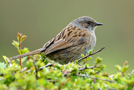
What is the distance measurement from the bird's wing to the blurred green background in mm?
4470

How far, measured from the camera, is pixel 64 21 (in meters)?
12.5

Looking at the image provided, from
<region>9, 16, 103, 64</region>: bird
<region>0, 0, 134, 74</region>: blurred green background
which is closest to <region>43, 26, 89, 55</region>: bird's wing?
<region>9, 16, 103, 64</region>: bird

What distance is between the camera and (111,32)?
37.7 feet

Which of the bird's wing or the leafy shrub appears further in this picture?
the bird's wing

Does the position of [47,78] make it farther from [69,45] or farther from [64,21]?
[64,21]

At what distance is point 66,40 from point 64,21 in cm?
777

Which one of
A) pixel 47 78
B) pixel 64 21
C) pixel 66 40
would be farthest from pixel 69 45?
pixel 64 21

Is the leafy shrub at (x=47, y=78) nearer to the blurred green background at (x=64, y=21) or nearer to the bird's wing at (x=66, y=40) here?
the bird's wing at (x=66, y=40)

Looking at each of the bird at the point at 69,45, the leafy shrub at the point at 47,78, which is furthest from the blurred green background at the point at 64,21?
the leafy shrub at the point at 47,78

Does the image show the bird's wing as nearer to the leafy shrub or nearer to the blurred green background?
the leafy shrub

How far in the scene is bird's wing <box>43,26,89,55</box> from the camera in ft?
14.8

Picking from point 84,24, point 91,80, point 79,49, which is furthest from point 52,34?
point 91,80

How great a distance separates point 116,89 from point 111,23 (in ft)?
34.7

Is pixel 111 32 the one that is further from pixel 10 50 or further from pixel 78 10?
pixel 10 50
